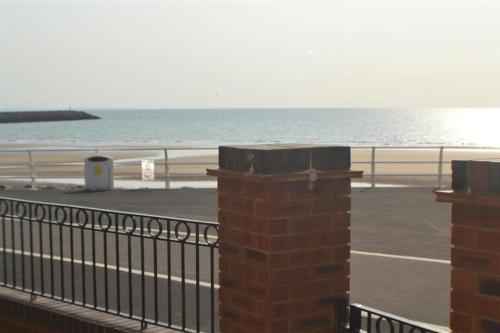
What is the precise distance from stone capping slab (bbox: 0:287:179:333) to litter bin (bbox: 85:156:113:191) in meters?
12.4

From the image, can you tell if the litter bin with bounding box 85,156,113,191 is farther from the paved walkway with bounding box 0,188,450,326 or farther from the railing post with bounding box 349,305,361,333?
the railing post with bounding box 349,305,361,333

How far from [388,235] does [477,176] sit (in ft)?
30.7

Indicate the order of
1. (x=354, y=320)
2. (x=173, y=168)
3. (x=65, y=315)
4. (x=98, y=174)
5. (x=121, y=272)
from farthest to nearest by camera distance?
(x=173, y=168)
(x=98, y=174)
(x=121, y=272)
(x=65, y=315)
(x=354, y=320)

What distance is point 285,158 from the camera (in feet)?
15.3

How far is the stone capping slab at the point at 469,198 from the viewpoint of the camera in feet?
11.4

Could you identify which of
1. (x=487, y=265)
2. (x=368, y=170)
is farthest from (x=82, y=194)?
(x=368, y=170)

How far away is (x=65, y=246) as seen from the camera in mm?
11734

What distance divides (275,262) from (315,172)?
0.58 m

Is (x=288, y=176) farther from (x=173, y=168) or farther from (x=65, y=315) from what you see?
(x=173, y=168)

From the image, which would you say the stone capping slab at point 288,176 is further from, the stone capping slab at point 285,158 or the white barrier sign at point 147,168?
the white barrier sign at point 147,168

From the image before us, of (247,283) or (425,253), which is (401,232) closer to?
(425,253)

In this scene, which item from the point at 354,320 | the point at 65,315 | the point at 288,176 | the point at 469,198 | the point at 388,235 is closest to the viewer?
the point at 469,198

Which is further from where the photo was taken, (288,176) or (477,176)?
(288,176)

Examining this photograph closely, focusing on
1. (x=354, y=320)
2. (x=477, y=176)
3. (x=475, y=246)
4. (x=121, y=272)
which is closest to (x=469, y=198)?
(x=477, y=176)
